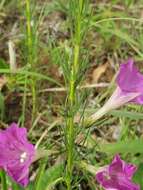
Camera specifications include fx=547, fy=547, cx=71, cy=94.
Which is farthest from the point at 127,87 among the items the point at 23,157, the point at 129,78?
the point at 23,157

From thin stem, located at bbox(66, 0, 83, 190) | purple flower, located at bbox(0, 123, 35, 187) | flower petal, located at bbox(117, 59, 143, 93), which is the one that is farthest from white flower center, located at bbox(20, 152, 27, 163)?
flower petal, located at bbox(117, 59, 143, 93)

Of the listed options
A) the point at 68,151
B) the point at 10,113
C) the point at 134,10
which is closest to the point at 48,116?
the point at 10,113

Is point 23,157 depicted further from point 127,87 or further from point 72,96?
point 127,87

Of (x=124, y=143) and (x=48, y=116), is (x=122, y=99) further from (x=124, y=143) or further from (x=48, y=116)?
(x=48, y=116)

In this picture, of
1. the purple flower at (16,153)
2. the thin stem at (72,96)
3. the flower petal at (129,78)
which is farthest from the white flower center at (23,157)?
the flower petal at (129,78)

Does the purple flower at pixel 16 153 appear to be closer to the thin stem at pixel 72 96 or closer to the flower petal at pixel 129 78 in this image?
the thin stem at pixel 72 96
